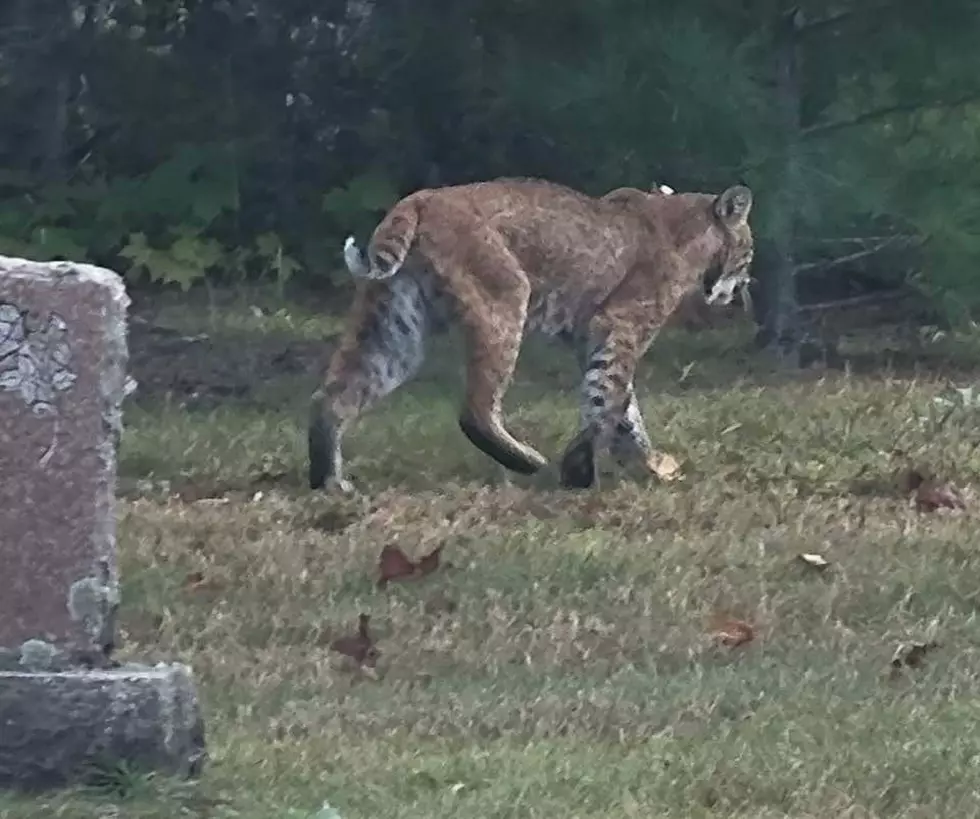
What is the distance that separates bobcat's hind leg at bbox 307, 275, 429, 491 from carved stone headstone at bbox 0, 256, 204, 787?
3913 mm

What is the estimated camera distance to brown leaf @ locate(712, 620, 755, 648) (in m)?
6.37

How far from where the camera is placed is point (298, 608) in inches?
265

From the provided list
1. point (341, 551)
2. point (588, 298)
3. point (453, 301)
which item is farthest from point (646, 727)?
point (588, 298)

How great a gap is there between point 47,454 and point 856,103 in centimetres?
842

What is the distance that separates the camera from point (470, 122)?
1452cm

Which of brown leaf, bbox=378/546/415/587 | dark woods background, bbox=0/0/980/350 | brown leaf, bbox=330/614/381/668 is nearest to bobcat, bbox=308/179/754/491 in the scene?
brown leaf, bbox=378/546/415/587

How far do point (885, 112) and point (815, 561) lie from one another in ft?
18.6

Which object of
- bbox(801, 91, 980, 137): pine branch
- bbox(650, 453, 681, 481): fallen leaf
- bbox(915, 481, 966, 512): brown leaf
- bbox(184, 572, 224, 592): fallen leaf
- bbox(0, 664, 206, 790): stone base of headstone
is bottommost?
bbox(650, 453, 681, 481): fallen leaf

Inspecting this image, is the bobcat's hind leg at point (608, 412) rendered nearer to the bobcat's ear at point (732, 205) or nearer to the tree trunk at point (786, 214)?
the bobcat's ear at point (732, 205)

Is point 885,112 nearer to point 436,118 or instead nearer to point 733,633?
point 436,118

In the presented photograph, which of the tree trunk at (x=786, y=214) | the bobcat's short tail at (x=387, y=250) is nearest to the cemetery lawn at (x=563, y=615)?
the bobcat's short tail at (x=387, y=250)

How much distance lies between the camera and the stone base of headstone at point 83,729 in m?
4.75

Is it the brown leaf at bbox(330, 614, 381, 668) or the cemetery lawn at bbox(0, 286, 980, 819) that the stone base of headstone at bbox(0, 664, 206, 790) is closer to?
the cemetery lawn at bbox(0, 286, 980, 819)

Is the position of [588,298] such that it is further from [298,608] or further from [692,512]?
[298,608]
